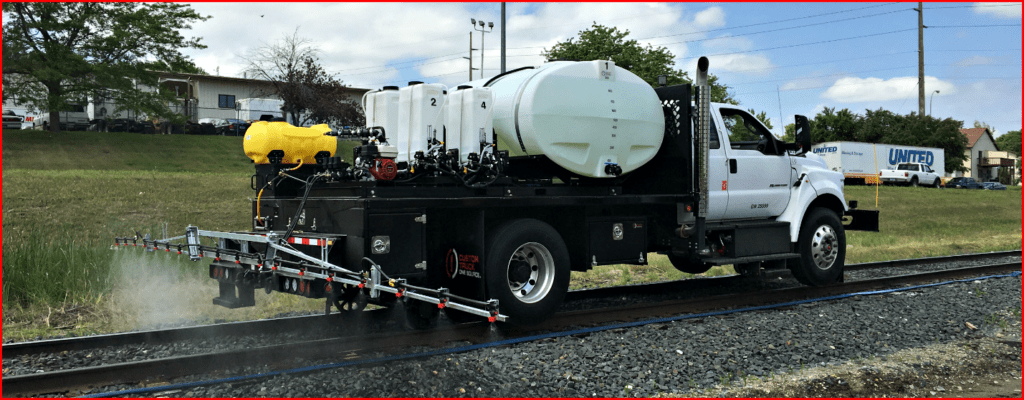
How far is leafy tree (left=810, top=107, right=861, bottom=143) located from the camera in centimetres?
6650

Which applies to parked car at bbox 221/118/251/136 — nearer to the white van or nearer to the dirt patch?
the white van

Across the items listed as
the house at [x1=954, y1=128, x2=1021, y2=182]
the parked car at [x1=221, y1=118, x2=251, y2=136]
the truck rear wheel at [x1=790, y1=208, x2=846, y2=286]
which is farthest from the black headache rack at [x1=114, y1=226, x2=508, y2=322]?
the house at [x1=954, y1=128, x2=1021, y2=182]

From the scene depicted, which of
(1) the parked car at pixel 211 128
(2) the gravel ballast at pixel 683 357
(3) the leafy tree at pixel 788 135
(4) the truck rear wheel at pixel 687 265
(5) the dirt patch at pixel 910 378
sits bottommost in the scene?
(5) the dirt patch at pixel 910 378

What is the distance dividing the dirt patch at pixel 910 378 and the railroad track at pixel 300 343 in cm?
218

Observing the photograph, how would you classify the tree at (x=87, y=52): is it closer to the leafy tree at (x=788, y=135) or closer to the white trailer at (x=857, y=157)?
the leafy tree at (x=788, y=135)

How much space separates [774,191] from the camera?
9.43 meters

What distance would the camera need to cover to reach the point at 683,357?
6016 mm

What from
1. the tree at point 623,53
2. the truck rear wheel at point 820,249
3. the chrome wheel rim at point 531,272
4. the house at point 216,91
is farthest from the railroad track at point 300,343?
the house at point 216,91

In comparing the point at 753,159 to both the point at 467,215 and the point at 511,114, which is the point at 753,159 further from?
the point at 467,215

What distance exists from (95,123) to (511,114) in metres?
35.6

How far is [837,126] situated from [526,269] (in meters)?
67.2

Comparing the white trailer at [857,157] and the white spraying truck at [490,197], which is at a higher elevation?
the white trailer at [857,157]

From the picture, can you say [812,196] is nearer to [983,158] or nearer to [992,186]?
[992,186]

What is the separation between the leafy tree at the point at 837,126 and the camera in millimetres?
66500
